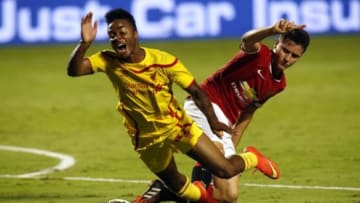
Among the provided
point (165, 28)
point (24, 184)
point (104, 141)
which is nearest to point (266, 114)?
point (104, 141)

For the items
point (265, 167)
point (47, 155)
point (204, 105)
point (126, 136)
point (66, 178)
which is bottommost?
point (126, 136)

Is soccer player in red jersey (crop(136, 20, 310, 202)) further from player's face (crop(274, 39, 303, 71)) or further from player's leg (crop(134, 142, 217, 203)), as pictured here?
player's leg (crop(134, 142, 217, 203))

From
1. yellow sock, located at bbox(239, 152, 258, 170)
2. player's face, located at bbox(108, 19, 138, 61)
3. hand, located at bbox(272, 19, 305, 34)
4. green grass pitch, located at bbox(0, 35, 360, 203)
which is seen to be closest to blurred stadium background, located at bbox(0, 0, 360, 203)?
green grass pitch, located at bbox(0, 35, 360, 203)

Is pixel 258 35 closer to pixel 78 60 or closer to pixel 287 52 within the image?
pixel 287 52

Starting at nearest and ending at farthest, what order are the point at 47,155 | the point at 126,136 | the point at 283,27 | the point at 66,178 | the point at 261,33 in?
the point at 283,27 < the point at 261,33 < the point at 66,178 < the point at 47,155 < the point at 126,136

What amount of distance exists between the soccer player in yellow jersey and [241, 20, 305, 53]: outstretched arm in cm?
89

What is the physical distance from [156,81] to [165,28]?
18734 mm

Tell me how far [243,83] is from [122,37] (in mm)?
1903

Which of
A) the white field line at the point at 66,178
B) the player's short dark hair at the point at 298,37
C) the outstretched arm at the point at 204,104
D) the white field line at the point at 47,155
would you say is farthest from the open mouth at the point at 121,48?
the white field line at the point at 47,155

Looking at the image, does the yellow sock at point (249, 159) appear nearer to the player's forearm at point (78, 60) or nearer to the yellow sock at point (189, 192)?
the yellow sock at point (189, 192)

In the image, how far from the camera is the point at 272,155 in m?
15.3

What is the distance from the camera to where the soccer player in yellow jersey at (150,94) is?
32.7 feet

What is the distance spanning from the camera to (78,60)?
32.8 feet

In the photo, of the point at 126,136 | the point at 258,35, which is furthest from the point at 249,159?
the point at 126,136
